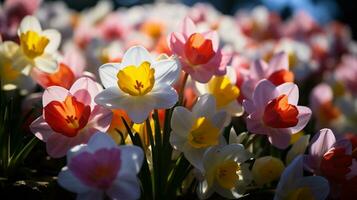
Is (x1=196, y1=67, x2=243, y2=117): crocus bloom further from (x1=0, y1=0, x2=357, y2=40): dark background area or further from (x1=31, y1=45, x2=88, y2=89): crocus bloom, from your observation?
(x1=0, y1=0, x2=357, y2=40): dark background area

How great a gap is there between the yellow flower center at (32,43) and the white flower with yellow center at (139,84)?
241mm

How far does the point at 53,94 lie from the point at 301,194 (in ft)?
1.42

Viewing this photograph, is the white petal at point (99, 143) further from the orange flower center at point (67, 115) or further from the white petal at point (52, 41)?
the white petal at point (52, 41)

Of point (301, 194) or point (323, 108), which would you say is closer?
Result: point (301, 194)

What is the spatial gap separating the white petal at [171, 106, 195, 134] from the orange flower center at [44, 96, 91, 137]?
0.14m

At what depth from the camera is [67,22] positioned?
1.86 meters

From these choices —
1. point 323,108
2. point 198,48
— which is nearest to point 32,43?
point 198,48

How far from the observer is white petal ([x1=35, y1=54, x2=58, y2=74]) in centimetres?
97

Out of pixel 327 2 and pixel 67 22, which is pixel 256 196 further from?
pixel 327 2

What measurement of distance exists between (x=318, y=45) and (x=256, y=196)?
1308 mm

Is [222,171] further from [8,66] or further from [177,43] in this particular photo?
[8,66]

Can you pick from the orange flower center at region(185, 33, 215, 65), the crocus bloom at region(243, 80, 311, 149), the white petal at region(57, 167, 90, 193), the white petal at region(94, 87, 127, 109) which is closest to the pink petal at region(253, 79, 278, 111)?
the crocus bloom at region(243, 80, 311, 149)

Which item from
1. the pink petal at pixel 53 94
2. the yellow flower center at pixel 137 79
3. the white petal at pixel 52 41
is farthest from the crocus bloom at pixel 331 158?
the white petal at pixel 52 41

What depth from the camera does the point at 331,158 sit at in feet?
2.82
